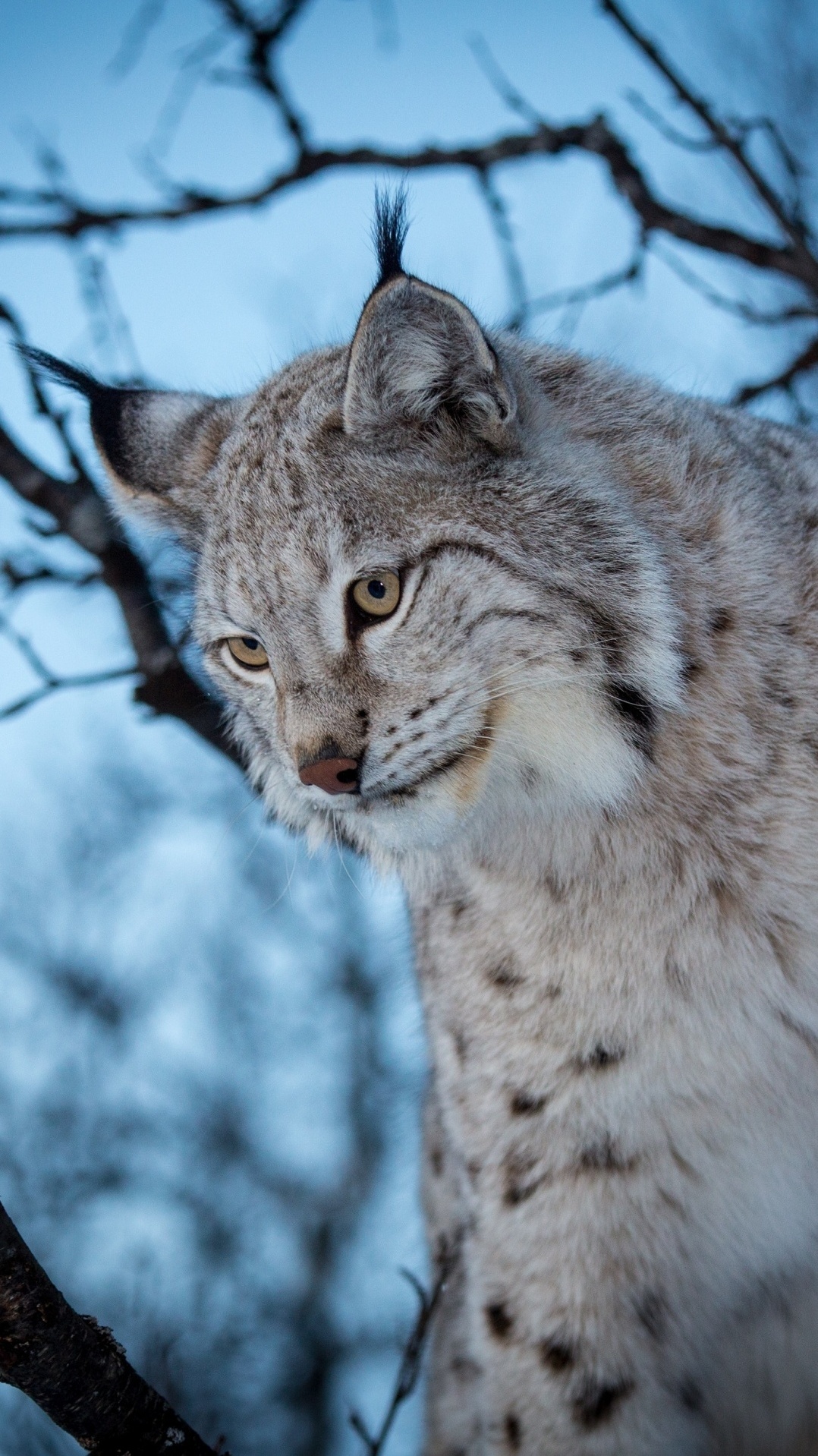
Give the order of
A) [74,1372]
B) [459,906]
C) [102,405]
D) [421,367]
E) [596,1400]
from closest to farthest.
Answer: [74,1372], [421,367], [596,1400], [459,906], [102,405]

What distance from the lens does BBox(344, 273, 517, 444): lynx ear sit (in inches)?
111

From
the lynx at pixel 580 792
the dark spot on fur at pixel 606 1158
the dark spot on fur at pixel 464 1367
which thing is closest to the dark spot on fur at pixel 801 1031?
the lynx at pixel 580 792

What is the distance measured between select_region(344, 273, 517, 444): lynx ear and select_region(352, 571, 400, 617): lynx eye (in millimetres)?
423

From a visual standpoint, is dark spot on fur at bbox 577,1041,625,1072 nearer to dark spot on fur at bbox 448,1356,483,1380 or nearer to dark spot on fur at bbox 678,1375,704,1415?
dark spot on fur at bbox 678,1375,704,1415

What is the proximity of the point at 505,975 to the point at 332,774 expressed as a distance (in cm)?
79

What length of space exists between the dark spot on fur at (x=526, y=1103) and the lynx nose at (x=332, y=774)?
0.94 m

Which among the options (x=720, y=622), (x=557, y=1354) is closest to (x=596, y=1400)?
(x=557, y=1354)

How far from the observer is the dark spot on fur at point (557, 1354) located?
125 inches

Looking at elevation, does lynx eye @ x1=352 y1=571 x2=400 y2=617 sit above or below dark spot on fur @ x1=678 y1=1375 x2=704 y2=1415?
above

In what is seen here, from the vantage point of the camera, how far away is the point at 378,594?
292 centimetres

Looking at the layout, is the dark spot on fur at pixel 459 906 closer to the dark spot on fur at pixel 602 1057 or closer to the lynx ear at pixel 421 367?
the dark spot on fur at pixel 602 1057

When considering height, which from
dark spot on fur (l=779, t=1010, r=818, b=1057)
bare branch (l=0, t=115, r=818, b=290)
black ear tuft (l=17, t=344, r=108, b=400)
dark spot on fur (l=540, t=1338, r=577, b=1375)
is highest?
bare branch (l=0, t=115, r=818, b=290)

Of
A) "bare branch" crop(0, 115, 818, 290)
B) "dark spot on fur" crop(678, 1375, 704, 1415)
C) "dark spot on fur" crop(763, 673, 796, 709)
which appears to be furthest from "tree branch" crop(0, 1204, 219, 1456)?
"bare branch" crop(0, 115, 818, 290)

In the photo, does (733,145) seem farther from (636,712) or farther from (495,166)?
(636,712)
